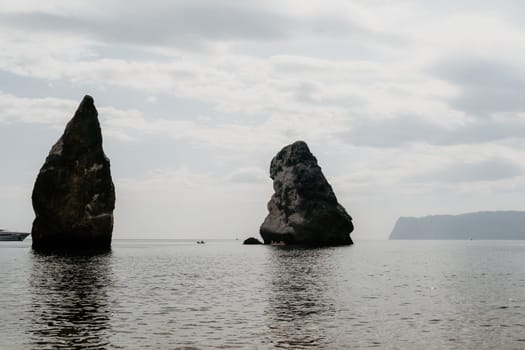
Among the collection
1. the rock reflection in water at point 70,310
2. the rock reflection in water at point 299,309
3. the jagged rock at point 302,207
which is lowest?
the rock reflection in water at point 299,309

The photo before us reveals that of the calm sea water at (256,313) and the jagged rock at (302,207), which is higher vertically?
the jagged rock at (302,207)

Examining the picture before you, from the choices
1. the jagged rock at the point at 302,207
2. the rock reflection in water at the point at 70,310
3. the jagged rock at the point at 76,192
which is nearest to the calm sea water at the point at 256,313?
the rock reflection in water at the point at 70,310

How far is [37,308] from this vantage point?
36156 millimetres

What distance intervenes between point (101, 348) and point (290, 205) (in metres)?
131

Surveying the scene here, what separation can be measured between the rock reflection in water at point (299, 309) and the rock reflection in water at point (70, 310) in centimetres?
844

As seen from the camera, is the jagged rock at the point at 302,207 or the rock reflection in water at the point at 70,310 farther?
the jagged rock at the point at 302,207

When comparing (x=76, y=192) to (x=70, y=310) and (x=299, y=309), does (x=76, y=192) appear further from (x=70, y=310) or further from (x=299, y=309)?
(x=299, y=309)

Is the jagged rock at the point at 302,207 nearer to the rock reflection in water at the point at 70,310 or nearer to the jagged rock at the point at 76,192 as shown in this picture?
the jagged rock at the point at 76,192

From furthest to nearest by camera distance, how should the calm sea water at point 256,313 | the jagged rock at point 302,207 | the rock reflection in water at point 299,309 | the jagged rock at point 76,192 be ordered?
the jagged rock at point 302,207 → the jagged rock at point 76,192 → the rock reflection in water at point 299,309 → the calm sea water at point 256,313

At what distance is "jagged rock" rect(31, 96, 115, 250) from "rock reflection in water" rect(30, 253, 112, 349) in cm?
5005

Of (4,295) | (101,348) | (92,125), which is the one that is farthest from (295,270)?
(92,125)

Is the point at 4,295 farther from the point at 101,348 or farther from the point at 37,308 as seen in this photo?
the point at 101,348

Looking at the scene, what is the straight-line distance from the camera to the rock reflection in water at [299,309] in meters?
27.0

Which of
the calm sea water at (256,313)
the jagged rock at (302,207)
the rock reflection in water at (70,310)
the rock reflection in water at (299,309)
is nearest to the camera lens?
the rock reflection in water at (70,310)
